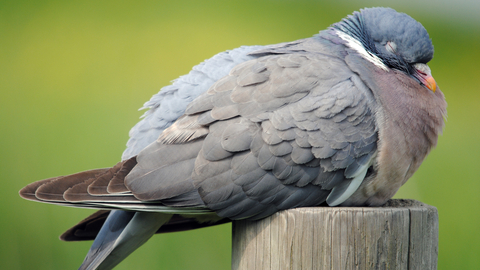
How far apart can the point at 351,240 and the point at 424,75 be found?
4.75ft

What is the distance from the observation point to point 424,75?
2.71 m

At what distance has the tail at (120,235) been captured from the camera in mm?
2504

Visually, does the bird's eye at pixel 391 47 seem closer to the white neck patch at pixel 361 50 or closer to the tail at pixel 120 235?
the white neck patch at pixel 361 50

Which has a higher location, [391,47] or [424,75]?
[391,47]

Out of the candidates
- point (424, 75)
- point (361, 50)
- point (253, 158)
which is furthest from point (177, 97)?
point (424, 75)

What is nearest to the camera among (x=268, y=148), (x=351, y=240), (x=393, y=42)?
(x=351, y=240)

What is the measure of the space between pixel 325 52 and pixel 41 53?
4694 millimetres

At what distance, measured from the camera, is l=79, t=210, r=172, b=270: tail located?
250 cm

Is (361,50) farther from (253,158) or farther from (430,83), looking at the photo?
(253,158)

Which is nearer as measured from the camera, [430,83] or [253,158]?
[253,158]

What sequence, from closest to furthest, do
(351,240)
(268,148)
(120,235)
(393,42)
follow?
(351,240)
(268,148)
(120,235)
(393,42)

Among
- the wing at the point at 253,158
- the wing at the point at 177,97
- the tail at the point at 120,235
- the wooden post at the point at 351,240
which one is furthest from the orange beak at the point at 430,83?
the tail at the point at 120,235

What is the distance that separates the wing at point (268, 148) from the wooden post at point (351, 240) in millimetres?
217

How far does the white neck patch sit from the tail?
1750 mm
